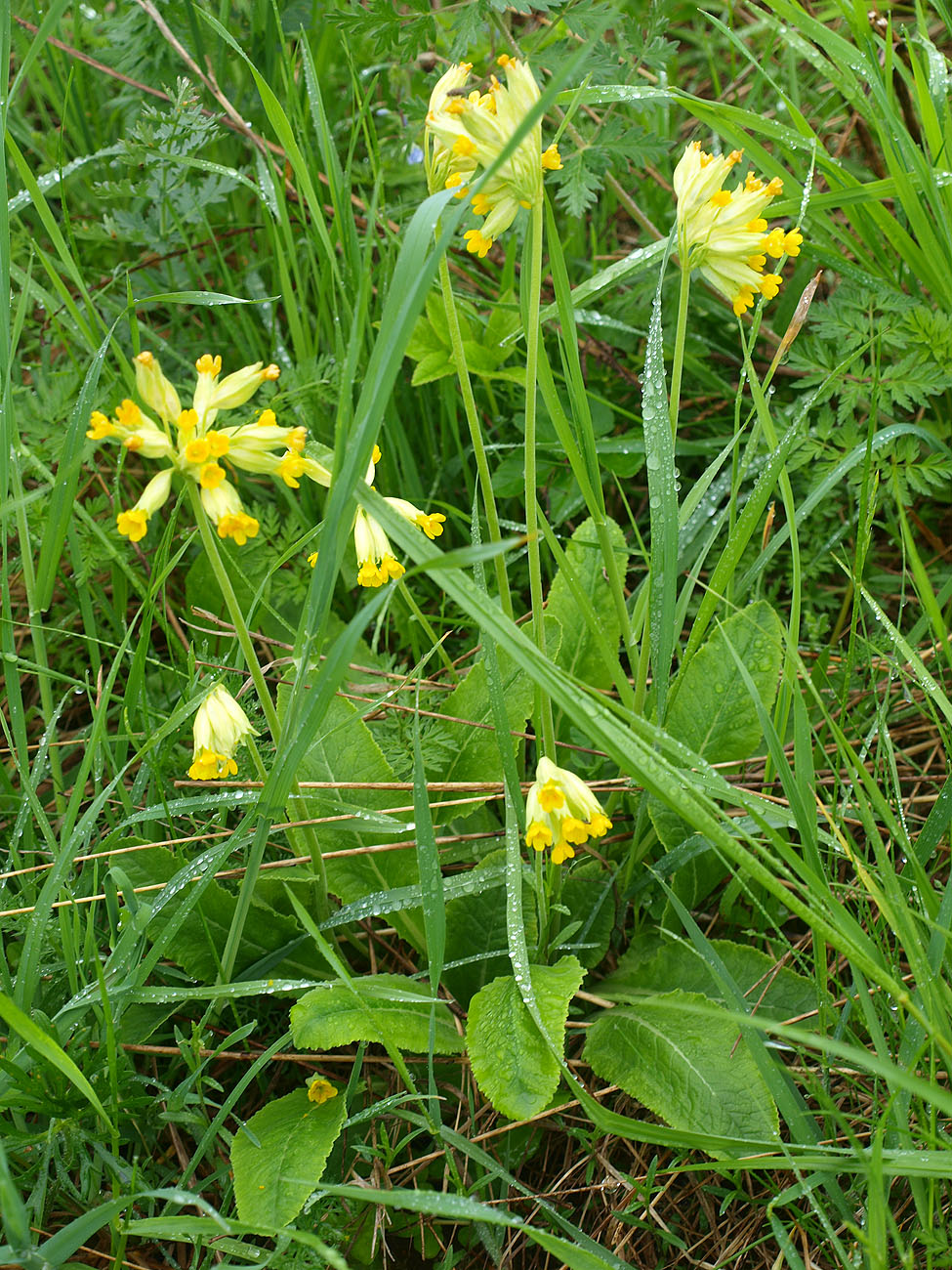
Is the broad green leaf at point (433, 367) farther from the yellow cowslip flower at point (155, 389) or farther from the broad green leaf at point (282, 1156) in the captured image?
the broad green leaf at point (282, 1156)

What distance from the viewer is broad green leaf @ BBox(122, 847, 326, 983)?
193cm

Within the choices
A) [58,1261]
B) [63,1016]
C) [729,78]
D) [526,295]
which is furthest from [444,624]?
[729,78]

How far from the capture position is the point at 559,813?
1614mm

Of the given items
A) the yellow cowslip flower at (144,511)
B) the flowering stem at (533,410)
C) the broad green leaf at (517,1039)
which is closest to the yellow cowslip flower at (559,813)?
the flowering stem at (533,410)

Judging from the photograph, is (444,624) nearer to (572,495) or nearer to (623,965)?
(572,495)

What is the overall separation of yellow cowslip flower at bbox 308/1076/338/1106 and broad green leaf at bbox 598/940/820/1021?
0.54 meters

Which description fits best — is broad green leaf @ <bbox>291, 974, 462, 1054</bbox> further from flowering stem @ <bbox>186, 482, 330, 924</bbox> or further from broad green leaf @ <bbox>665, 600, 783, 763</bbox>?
broad green leaf @ <bbox>665, 600, 783, 763</bbox>

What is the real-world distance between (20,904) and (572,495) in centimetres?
159

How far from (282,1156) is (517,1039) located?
426 mm

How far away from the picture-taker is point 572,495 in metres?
2.66

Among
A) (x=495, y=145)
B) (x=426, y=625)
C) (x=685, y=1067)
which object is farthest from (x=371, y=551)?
(x=685, y=1067)

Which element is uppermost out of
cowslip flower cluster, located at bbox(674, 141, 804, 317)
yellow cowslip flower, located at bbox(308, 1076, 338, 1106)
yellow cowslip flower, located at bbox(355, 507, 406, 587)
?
cowslip flower cluster, located at bbox(674, 141, 804, 317)

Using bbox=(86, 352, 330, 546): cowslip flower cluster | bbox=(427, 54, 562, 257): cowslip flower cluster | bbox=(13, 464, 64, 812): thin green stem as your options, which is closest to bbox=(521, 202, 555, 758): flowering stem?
bbox=(427, 54, 562, 257): cowslip flower cluster

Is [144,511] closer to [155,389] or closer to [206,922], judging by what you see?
[155,389]
